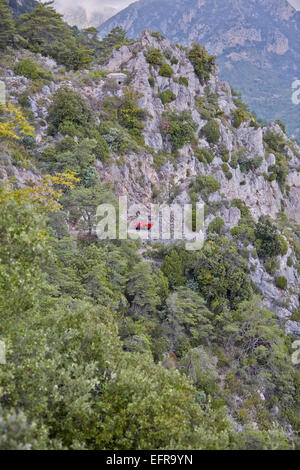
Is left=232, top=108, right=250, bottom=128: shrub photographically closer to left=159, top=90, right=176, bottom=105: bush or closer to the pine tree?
left=159, top=90, right=176, bottom=105: bush

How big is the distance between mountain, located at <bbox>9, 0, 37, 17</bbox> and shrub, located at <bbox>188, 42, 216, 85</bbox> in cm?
6096

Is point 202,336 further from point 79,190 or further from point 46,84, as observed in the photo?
point 46,84

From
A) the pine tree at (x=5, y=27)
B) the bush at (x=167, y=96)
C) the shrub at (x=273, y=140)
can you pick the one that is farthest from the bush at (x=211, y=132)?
the pine tree at (x=5, y=27)

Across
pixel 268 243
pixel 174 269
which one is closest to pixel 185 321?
pixel 174 269

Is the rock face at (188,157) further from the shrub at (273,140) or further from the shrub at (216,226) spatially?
the shrub at (216,226)

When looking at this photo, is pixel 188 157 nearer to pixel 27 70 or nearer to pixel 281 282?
pixel 281 282

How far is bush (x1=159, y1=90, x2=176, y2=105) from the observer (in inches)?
1607

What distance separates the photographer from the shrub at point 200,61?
1895 inches

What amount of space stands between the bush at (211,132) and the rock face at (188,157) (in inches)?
24.1

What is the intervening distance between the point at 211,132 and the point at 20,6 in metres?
81.3

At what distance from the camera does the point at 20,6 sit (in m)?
88.4

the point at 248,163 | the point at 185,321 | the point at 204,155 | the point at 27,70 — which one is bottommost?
the point at 185,321

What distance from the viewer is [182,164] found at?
38.9 m

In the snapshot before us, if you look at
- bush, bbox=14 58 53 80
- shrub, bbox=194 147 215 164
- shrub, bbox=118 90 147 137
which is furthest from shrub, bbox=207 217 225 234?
bush, bbox=14 58 53 80
